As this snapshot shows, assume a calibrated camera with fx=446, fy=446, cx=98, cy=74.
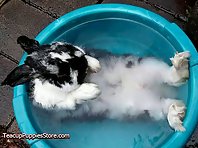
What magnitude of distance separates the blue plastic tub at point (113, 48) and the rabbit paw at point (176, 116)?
49 mm

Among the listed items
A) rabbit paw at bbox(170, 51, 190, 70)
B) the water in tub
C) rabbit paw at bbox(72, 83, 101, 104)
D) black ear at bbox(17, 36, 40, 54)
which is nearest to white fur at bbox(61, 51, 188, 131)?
the water in tub

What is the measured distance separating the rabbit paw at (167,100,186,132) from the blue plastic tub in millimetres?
49

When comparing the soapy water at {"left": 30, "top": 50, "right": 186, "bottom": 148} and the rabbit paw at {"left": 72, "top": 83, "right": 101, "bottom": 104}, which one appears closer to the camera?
the rabbit paw at {"left": 72, "top": 83, "right": 101, "bottom": 104}

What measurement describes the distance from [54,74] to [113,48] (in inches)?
28.6

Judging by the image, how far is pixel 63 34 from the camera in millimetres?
2223

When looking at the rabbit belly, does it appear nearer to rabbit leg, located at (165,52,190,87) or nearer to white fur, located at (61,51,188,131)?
white fur, located at (61,51,188,131)

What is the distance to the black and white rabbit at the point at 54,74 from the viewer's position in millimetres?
1688

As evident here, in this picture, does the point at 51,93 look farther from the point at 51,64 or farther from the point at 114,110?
the point at 114,110

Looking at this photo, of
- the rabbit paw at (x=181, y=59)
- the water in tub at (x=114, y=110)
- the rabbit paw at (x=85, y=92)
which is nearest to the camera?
the rabbit paw at (x=85, y=92)

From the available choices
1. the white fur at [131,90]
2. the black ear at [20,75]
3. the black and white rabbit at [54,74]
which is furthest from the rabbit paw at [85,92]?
the white fur at [131,90]

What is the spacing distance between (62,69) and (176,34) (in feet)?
2.12

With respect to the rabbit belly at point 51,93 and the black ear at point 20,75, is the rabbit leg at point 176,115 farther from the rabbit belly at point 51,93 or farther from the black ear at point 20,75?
the black ear at point 20,75

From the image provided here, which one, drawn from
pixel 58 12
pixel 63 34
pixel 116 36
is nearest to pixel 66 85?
pixel 63 34

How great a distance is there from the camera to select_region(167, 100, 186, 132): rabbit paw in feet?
6.07
